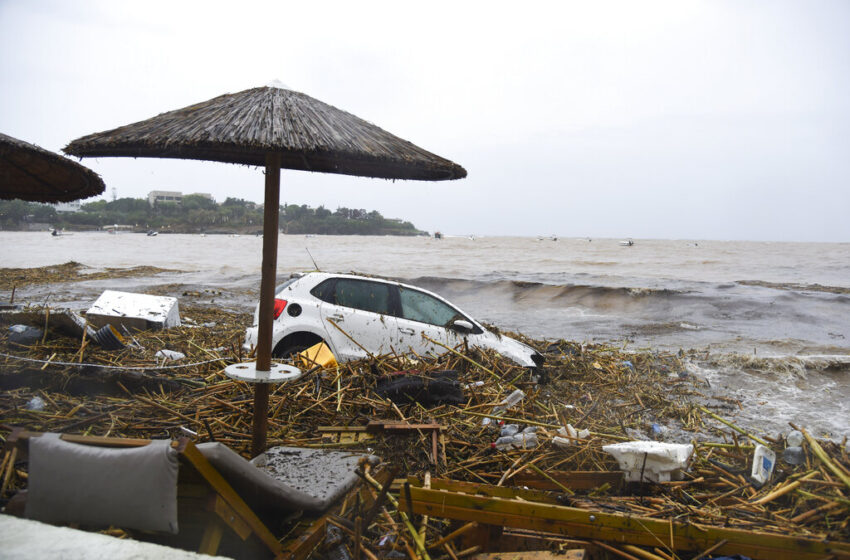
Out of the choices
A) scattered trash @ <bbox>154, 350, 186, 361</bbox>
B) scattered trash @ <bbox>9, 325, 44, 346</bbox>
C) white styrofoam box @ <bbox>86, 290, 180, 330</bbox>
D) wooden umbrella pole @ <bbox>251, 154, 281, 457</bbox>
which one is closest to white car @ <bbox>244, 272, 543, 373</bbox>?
scattered trash @ <bbox>154, 350, 186, 361</bbox>

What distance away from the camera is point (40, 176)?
4652 millimetres

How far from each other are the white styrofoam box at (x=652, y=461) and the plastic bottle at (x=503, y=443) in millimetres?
1025

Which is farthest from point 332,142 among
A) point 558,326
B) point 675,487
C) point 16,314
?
point 558,326

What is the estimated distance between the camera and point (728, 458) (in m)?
4.82

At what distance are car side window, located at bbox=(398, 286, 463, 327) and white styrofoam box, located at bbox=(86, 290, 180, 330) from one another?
400cm

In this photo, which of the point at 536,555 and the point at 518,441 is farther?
the point at 518,441

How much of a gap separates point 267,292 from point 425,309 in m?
4.36

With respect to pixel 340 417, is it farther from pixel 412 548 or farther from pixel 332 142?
pixel 332 142

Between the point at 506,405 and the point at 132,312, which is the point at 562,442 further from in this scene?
the point at 132,312

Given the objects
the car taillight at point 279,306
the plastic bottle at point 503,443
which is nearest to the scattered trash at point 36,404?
the car taillight at point 279,306

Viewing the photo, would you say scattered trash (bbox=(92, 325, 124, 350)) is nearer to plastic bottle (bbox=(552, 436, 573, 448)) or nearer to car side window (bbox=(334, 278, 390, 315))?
car side window (bbox=(334, 278, 390, 315))

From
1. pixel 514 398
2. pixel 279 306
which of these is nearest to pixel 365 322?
pixel 279 306

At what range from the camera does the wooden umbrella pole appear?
4051 millimetres

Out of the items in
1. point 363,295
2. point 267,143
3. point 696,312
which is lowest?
point 696,312
